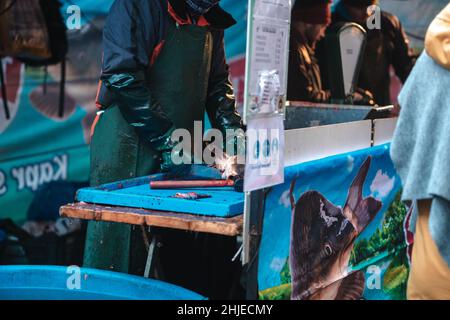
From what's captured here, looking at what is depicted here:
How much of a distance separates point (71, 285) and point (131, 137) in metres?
0.99

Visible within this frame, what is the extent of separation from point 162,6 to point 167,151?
824 millimetres

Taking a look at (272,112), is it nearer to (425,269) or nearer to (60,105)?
(425,269)

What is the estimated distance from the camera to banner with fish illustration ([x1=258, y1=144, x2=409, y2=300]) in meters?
3.36

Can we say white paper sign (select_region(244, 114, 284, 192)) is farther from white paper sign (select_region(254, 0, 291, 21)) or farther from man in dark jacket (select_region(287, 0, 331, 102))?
man in dark jacket (select_region(287, 0, 331, 102))

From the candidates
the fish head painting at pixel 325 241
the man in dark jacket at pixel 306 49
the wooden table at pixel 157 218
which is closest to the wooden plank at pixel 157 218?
the wooden table at pixel 157 218

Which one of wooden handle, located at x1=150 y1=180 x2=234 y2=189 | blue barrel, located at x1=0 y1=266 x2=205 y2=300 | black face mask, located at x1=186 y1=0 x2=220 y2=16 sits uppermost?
black face mask, located at x1=186 y1=0 x2=220 y2=16

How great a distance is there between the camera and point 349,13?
671 cm

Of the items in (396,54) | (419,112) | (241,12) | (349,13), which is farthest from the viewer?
(396,54)

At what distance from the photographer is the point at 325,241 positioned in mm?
3701

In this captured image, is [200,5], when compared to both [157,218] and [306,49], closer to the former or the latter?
[157,218]

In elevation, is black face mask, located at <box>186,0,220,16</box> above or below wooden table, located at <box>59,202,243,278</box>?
above

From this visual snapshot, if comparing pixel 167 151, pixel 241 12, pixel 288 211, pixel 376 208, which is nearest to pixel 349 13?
pixel 241 12

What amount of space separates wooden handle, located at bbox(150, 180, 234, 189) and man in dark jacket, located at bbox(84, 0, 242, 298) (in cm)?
39

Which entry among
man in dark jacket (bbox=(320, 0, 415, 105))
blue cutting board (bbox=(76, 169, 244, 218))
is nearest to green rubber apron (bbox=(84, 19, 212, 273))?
blue cutting board (bbox=(76, 169, 244, 218))
